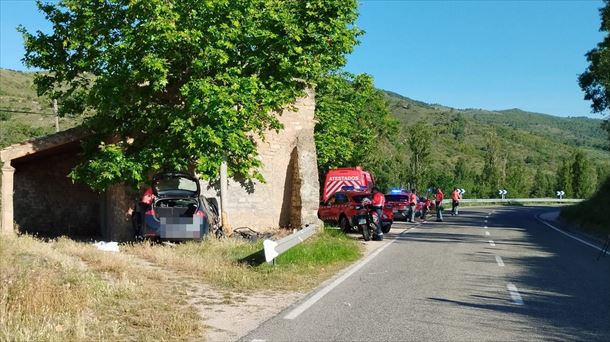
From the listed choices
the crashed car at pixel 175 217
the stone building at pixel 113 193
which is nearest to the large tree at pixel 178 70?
the crashed car at pixel 175 217

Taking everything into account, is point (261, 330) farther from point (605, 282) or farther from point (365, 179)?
point (365, 179)

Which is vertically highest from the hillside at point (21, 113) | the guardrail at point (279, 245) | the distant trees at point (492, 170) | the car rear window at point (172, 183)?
the hillside at point (21, 113)

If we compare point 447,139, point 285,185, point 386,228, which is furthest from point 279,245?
point 447,139

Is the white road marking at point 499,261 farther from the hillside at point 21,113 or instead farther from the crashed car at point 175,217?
the hillside at point 21,113

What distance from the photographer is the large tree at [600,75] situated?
1050 inches

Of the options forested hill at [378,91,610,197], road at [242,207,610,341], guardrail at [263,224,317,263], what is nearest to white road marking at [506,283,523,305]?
road at [242,207,610,341]

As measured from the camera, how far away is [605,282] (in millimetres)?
11484

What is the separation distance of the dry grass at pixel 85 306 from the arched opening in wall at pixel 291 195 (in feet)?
38.2

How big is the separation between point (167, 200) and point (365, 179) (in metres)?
13.5

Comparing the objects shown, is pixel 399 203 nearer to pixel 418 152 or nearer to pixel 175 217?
pixel 175 217

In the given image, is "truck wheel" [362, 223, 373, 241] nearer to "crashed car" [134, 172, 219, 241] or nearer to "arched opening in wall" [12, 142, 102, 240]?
"crashed car" [134, 172, 219, 241]

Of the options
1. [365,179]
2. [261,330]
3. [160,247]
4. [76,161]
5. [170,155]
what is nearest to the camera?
[261,330]

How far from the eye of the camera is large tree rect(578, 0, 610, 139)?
26672 mm

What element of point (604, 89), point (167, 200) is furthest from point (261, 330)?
point (604, 89)
